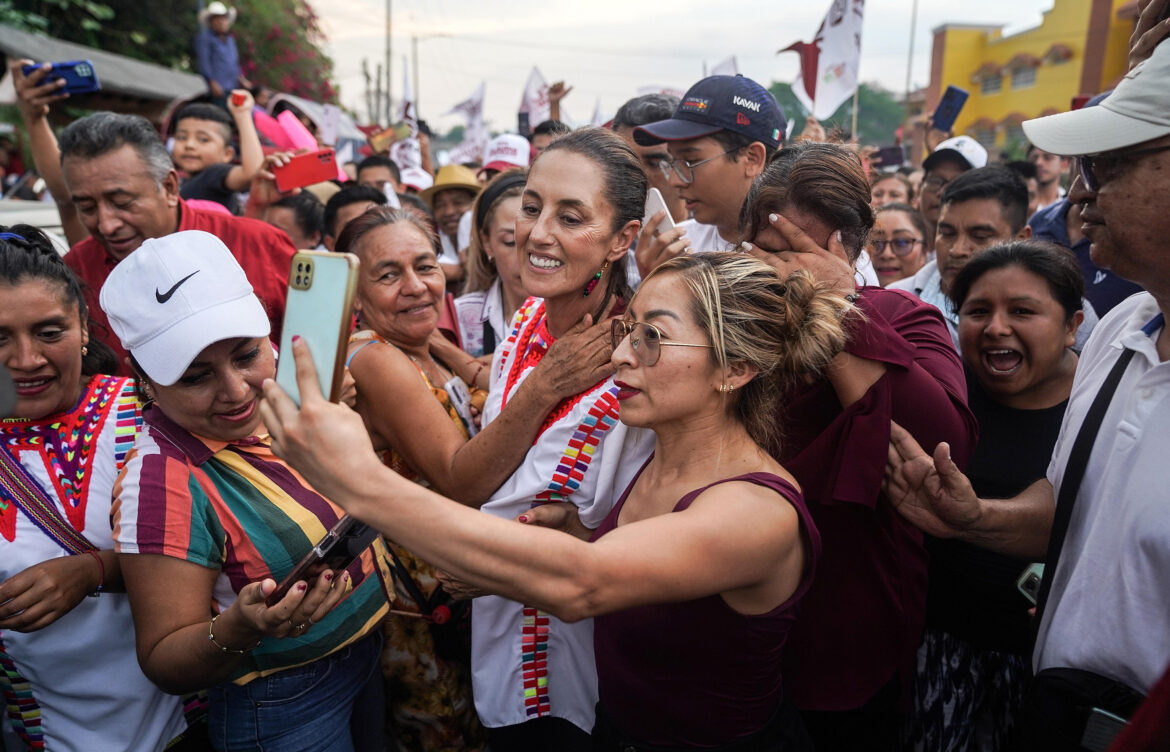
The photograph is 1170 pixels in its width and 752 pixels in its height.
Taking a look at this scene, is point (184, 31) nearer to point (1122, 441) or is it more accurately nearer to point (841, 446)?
point (841, 446)

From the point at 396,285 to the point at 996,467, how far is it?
2203 millimetres

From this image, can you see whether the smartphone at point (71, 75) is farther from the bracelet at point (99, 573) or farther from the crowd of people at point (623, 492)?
the bracelet at point (99, 573)

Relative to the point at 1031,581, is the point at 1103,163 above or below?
above

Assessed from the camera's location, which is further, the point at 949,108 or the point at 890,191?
the point at 949,108

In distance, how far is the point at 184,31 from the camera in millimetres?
19672

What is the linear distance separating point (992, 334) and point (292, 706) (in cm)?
259

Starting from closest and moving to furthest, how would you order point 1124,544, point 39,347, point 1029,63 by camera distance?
point 1124,544 → point 39,347 → point 1029,63

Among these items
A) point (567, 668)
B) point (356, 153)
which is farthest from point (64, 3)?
point (567, 668)

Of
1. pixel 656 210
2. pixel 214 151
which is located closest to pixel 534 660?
pixel 656 210

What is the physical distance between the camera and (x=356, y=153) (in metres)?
15.2

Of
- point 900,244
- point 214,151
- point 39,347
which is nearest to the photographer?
point 39,347

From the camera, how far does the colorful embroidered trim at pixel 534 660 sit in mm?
2223

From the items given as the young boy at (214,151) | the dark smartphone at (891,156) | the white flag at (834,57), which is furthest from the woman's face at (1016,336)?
the dark smartphone at (891,156)

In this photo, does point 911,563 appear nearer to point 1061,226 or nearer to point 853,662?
point 853,662
